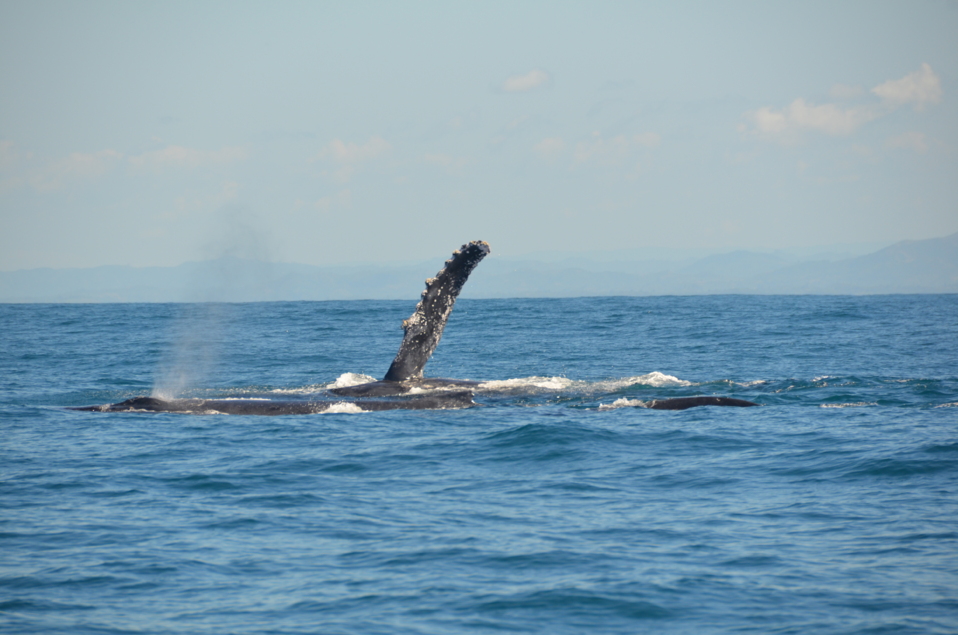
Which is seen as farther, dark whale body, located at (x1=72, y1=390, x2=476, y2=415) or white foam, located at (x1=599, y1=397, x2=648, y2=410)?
white foam, located at (x1=599, y1=397, x2=648, y2=410)

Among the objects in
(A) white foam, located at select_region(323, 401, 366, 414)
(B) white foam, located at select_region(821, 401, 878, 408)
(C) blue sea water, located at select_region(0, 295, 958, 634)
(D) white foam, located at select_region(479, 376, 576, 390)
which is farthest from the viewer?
(D) white foam, located at select_region(479, 376, 576, 390)

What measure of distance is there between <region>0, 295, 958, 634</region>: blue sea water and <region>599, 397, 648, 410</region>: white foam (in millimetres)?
116

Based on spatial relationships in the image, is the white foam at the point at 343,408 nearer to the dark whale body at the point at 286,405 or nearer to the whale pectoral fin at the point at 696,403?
the dark whale body at the point at 286,405

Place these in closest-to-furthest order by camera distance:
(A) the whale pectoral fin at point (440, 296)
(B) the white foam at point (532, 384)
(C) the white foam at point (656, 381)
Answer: (A) the whale pectoral fin at point (440, 296) < (B) the white foam at point (532, 384) < (C) the white foam at point (656, 381)

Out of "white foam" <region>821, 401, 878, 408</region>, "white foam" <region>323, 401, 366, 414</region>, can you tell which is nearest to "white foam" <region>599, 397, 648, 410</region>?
"white foam" <region>821, 401, 878, 408</region>

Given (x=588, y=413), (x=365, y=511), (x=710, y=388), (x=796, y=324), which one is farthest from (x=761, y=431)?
(x=796, y=324)

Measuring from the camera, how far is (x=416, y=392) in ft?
52.8

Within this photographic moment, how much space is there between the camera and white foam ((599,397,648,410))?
15555 mm

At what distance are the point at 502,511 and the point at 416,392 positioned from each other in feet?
22.6

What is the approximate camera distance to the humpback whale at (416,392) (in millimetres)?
15414

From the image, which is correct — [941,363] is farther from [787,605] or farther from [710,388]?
[787,605]

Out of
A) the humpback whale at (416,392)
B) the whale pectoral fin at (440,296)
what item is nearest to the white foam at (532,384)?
the humpback whale at (416,392)

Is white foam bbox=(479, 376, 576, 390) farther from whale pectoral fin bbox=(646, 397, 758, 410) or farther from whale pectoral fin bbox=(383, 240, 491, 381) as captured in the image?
whale pectoral fin bbox=(646, 397, 758, 410)

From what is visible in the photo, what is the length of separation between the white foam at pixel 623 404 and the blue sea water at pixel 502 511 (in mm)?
116
